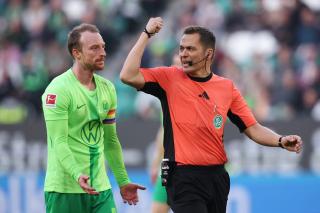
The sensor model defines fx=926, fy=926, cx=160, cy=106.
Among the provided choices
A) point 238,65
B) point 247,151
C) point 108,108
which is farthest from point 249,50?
point 108,108

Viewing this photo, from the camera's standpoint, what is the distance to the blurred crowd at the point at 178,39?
15586 mm

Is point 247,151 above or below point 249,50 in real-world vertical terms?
below

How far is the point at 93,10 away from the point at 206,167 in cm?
1049

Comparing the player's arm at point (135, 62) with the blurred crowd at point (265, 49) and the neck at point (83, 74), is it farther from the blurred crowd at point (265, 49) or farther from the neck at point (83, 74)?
the blurred crowd at point (265, 49)

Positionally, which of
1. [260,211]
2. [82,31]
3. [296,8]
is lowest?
[260,211]

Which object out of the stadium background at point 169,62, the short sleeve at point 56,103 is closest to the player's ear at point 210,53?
the short sleeve at point 56,103

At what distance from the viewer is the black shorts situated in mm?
7574

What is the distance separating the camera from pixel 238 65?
16125 mm

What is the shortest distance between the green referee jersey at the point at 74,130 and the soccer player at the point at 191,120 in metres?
0.43

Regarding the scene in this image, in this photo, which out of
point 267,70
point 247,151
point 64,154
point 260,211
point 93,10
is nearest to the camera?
point 64,154

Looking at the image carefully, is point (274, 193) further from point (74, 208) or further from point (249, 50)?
point (74, 208)

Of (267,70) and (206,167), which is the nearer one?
(206,167)

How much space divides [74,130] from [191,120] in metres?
0.97

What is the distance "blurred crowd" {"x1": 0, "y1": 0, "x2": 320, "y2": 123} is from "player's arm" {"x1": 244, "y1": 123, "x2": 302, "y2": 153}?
616 centimetres
